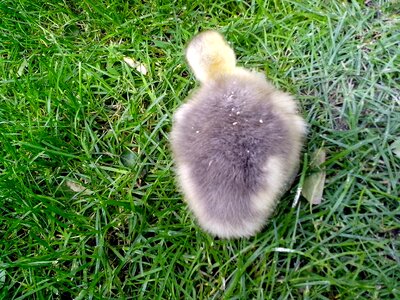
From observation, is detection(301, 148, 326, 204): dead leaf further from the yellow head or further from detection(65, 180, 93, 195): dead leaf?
detection(65, 180, 93, 195): dead leaf

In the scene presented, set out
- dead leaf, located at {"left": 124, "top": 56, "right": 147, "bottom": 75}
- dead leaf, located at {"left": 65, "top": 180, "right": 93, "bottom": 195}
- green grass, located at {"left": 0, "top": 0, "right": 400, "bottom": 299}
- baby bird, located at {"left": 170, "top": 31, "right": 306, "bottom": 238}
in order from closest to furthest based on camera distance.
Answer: baby bird, located at {"left": 170, "top": 31, "right": 306, "bottom": 238}, green grass, located at {"left": 0, "top": 0, "right": 400, "bottom": 299}, dead leaf, located at {"left": 65, "top": 180, "right": 93, "bottom": 195}, dead leaf, located at {"left": 124, "top": 56, "right": 147, "bottom": 75}

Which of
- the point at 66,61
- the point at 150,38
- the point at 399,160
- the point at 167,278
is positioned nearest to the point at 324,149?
the point at 399,160

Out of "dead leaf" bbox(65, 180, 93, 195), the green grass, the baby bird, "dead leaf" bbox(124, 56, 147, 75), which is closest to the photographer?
the baby bird

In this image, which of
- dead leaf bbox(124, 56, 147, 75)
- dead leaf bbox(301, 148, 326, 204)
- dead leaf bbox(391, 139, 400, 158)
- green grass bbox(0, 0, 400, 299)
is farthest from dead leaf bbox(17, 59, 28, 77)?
dead leaf bbox(391, 139, 400, 158)

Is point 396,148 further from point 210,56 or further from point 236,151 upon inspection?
point 210,56

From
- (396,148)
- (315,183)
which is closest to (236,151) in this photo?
(315,183)
